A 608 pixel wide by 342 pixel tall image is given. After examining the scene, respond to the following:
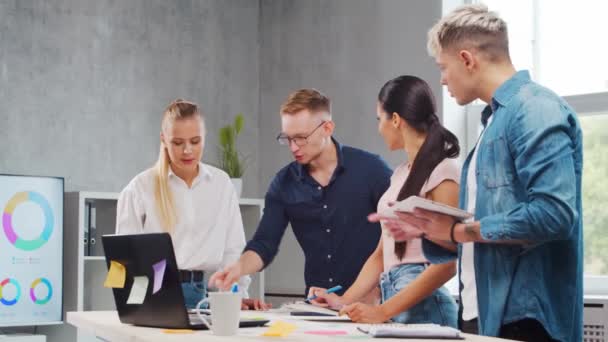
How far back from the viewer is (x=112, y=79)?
5.36m

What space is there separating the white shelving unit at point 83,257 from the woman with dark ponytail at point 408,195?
2.38m

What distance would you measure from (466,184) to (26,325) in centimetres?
322

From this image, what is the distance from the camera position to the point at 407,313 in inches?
94.7

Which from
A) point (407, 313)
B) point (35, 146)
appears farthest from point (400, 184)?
point (35, 146)

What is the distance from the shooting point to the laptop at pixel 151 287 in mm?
2203

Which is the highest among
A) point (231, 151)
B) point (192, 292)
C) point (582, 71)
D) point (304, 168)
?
point (582, 71)

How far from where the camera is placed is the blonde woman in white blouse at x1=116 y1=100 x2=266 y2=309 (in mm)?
3389

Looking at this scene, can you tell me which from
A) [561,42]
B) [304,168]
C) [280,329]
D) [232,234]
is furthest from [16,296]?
[561,42]

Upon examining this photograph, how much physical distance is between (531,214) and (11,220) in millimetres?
3371

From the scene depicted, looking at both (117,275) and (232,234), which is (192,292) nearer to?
(232,234)

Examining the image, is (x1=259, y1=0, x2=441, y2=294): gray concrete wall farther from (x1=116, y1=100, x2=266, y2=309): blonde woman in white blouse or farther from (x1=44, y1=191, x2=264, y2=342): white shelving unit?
(x1=116, y1=100, x2=266, y2=309): blonde woman in white blouse

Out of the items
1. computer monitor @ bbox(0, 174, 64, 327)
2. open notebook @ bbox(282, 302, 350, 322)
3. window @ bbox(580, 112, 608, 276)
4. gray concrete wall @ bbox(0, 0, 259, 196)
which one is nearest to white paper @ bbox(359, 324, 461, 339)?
open notebook @ bbox(282, 302, 350, 322)

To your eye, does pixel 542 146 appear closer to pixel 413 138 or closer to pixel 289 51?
pixel 413 138

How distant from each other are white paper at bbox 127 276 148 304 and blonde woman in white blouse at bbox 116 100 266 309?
92 cm
